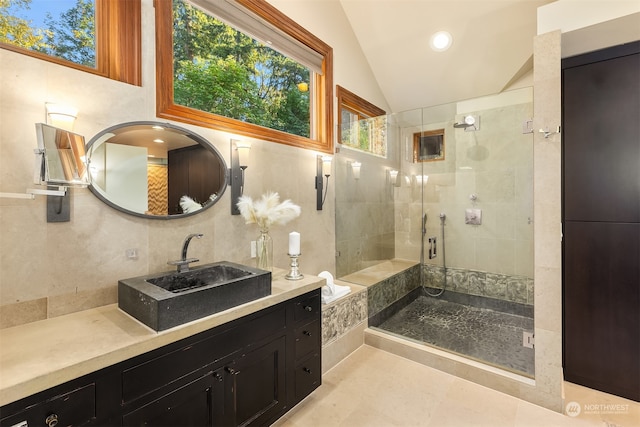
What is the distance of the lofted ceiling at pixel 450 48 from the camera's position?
9.11ft

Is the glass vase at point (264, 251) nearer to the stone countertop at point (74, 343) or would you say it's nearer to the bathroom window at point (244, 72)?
the stone countertop at point (74, 343)

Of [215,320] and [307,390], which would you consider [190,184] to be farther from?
[307,390]

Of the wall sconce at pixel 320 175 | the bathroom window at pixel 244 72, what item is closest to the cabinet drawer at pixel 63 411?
the bathroom window at pixel 244 72

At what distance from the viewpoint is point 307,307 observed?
1.84m

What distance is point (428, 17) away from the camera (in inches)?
117

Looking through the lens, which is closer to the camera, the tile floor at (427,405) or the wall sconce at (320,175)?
the tile floor at (427,405)

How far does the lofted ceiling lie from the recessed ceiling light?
0.04 metres

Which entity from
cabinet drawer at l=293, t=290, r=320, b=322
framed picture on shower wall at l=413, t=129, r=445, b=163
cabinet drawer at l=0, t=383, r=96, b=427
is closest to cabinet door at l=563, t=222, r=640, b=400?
framed picture on shower wall at l=413, t=129, r=445, b=163

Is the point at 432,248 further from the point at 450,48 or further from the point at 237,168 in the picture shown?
the point at 237,168

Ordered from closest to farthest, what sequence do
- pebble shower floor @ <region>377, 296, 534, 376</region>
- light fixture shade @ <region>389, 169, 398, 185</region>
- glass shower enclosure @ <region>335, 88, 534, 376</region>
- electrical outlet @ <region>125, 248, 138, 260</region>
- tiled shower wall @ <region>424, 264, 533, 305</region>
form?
electrical outlet @ <region>125, 248, 138, 260</region> < pebble shower floor @ <region>377, 296, 534, 376</region> < glass shower enclosure @ <region>335, 88, 534, 376</region> < tiled shower wall @ <region>424, 264, 533, 305</region> < light fixture shade @ <region>389, 169, 398, 185</region>

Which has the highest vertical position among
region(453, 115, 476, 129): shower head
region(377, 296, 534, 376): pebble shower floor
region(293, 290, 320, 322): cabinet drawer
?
region(453, 115, 476, 129): shower head

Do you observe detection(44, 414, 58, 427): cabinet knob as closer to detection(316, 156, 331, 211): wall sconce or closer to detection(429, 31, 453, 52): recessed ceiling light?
detection(316, 156, 331, 211): wall sconce

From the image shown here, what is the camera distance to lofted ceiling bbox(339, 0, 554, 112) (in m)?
2.78

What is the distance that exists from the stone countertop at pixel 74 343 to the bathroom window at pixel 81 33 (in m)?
1.22
